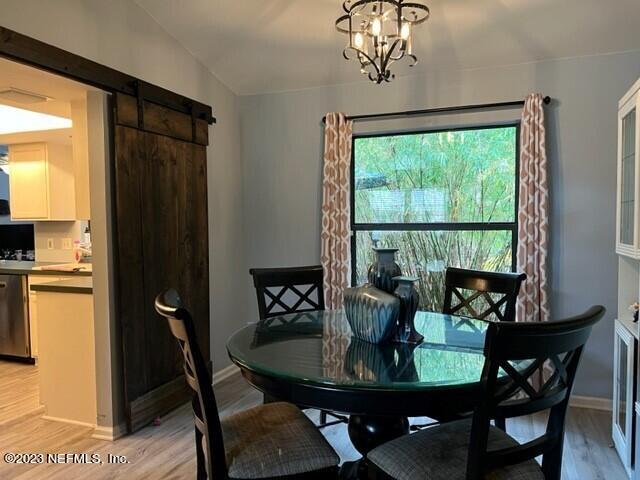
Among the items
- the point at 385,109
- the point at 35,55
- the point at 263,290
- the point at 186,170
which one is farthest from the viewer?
the point at 385,109

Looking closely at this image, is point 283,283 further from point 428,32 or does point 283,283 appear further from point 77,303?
point 428,32

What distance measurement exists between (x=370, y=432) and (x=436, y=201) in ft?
6.65

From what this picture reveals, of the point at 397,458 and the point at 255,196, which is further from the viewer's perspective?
the point at 255,196

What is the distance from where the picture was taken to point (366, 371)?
157 cm

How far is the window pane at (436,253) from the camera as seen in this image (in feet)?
11.4

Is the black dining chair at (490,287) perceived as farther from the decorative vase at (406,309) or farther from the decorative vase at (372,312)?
the decorative vase at (372,312)

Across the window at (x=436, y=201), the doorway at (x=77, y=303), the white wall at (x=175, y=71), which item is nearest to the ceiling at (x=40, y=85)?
the doorway at (x=77, y=303)

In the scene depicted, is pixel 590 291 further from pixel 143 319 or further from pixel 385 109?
pixel 143 319

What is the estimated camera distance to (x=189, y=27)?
318 cm

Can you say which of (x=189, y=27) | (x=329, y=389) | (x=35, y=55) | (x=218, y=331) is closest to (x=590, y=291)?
(x=329, y=389)

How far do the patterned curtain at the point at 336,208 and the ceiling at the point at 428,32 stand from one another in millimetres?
459

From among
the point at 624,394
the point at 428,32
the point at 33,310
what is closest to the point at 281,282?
the point at 428,32

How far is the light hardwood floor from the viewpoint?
2.39m

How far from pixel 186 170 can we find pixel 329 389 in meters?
2.38
